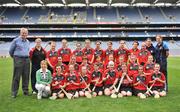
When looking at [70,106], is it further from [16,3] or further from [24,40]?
[16,3]

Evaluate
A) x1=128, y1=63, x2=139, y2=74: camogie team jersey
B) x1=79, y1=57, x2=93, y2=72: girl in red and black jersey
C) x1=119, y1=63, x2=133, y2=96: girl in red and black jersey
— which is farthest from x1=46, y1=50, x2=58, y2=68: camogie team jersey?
x1=128, y1=63, x2=139, y2=74: camogie team jersey

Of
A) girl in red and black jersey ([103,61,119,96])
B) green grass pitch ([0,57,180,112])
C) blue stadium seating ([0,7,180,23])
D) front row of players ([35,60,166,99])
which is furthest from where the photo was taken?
blue stadium seating ([0,7,180,23])

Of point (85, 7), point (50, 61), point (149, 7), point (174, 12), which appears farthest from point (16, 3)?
point (50, 61)

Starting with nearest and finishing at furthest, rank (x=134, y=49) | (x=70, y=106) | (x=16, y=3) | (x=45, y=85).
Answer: (x=70, y=106), (x=45, y=85), (x=134, y=49), (x=16, y=3)

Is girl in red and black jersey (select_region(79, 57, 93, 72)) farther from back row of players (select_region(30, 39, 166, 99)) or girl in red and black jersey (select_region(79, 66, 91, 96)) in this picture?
girl in red and black jersey (select_region(79, 66, 91, 96))

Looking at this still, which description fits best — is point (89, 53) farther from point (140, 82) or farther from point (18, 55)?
point (18, 55)

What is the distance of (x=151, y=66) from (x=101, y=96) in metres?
1.95

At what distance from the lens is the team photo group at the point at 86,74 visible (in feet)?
34.6

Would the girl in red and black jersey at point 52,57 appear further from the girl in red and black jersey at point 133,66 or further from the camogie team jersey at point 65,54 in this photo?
the girl in red and black jersey at point 133,66

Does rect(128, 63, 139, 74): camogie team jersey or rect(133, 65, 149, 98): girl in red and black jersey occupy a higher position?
rect(128, 63, 139, 74): camogie team jersey

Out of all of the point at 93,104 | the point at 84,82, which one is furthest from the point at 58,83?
the point at 93,104

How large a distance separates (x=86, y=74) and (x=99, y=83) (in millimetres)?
514

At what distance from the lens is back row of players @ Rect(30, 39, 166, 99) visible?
1054cm

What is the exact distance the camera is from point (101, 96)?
10.8 meters
